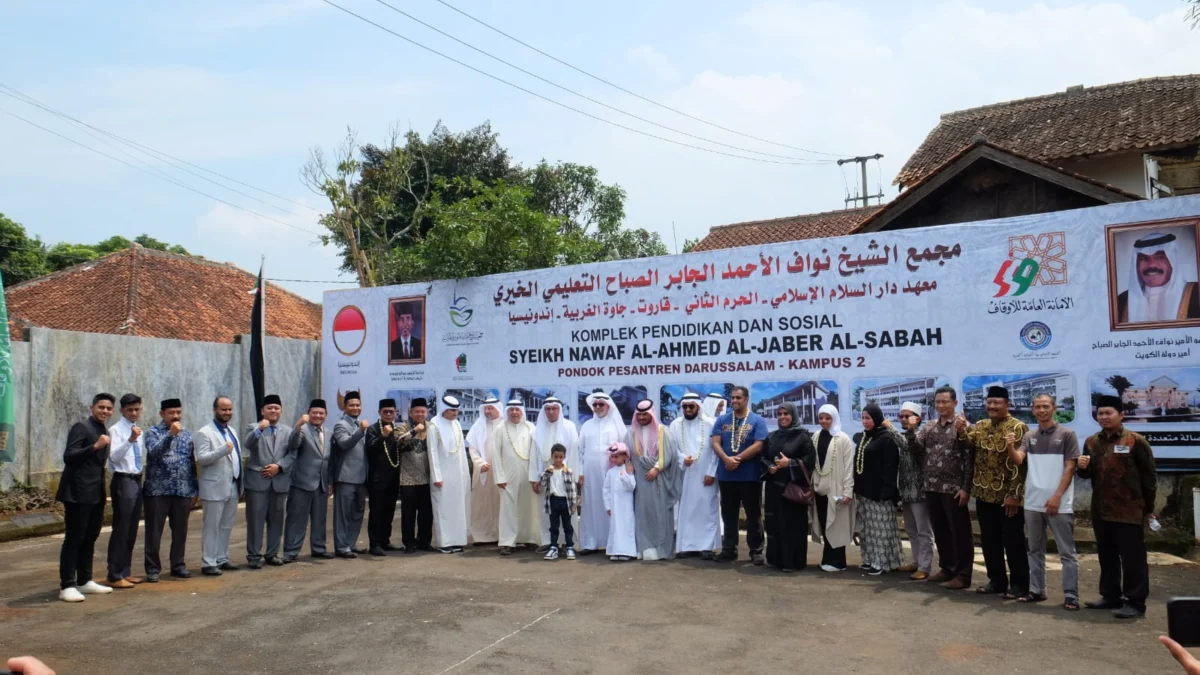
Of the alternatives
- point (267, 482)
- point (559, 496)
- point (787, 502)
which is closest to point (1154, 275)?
point (787, 502)

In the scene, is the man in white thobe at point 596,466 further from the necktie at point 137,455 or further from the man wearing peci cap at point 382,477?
the necktie at point 137,455

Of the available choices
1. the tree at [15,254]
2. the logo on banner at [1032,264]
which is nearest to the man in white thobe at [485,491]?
the logo on banner at [1032,264]

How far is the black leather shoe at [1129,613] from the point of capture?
596 cm

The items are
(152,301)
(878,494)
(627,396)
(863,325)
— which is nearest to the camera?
(878,494)

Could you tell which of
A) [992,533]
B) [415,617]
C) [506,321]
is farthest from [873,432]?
[506,321]

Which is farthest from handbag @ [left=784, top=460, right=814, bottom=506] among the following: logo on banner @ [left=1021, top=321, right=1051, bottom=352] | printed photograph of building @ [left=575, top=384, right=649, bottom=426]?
printed photograph of building @ [left=575, top=384, right=649, bottom=426]

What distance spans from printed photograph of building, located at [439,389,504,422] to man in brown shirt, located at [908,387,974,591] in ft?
20.6

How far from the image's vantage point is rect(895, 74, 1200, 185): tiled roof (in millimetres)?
15773

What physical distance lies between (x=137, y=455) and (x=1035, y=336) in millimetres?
7926

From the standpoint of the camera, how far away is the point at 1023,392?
8.76m

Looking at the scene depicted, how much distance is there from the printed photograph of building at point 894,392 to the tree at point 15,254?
2525cm

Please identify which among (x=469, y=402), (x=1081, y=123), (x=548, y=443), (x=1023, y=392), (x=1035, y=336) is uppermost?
(x=1081, y=123)

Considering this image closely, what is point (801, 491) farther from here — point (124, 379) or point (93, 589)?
point (124, 379)

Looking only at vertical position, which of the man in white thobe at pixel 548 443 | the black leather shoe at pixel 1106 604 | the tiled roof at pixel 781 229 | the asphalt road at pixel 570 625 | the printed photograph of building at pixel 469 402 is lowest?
the asphalt road at pixel 570 625
